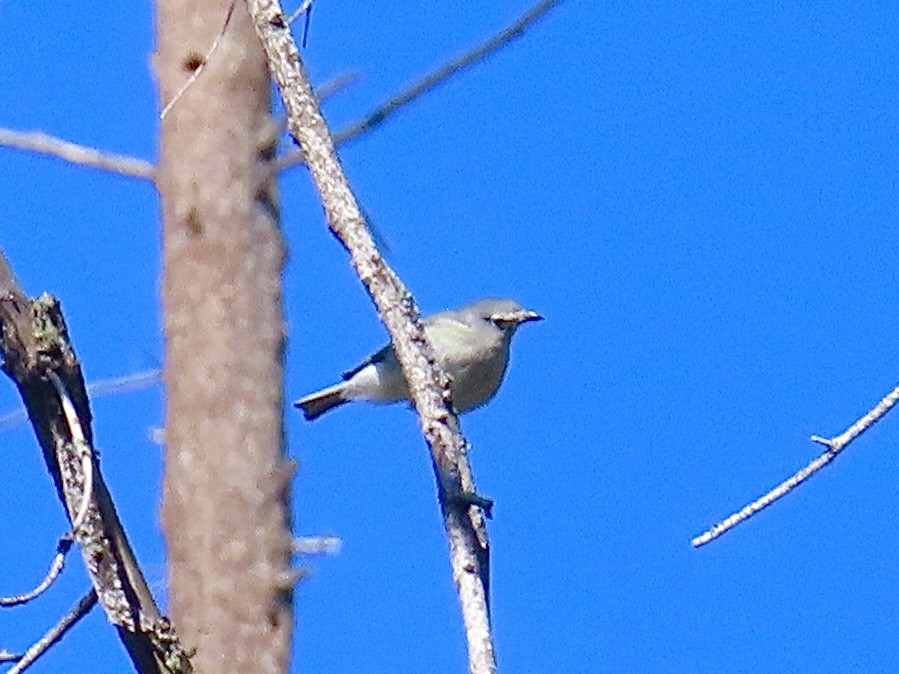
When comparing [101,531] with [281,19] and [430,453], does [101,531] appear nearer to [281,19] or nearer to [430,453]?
[430,453]

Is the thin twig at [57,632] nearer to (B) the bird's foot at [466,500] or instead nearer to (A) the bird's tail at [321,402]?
(B) the bird's foot at [466,500]

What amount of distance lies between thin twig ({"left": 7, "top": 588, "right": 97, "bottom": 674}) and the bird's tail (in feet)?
15.2

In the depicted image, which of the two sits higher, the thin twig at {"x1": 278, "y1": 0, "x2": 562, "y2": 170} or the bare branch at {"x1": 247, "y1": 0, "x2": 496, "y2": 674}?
the thin twig at {"x1": 278, "y1": 0, "x2": 562, "y2": 170}

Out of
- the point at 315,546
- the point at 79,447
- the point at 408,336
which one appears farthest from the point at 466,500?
the point at 315,546

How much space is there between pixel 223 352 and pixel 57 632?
219cm

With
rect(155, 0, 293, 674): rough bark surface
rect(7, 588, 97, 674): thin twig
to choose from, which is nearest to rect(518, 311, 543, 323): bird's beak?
rect(155, 0, 293, 674): rough bark surface

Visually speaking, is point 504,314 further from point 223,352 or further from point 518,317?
point 223,352

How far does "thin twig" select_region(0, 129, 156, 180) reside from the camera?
→ 16.1 feet

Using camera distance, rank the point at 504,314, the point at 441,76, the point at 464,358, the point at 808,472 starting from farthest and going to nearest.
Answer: the point at 504,314 → the point at 464,358 → the point at 441,76 → the point at 808,472

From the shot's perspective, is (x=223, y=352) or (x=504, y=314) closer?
(x=223, y=352)

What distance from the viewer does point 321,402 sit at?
23.9 feet

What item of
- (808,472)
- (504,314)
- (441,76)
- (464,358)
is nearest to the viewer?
(808,472)

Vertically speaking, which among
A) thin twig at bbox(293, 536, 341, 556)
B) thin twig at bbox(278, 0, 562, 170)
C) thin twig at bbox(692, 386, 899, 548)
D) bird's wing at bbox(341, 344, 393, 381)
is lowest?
thin twig at bbox(692, 386, 899, 548)

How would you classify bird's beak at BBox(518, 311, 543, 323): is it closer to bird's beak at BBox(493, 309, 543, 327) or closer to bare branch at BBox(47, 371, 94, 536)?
bird's beak at BBox(493, 309, 543, 327)
